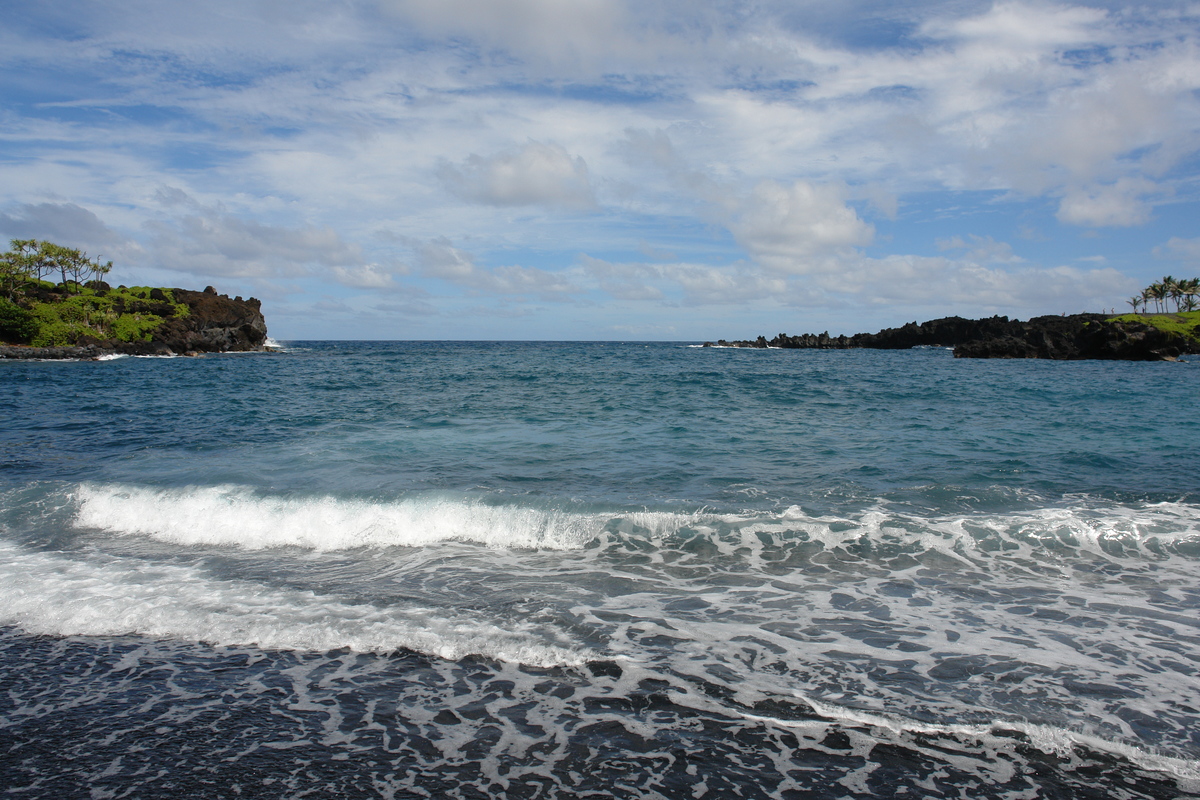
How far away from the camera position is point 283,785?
13.8 ft

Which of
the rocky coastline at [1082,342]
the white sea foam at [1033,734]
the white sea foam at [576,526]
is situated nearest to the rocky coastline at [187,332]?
the white sea foam at [576,526]

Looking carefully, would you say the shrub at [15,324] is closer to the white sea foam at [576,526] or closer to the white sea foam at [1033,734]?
the white sea foam at [576,526]

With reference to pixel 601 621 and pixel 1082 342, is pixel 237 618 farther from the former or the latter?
pixel 1082 342

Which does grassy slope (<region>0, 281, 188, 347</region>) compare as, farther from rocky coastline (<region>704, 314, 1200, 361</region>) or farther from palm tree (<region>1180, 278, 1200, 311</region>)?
palm tree (<region>1180, 278, 1200, 311</region>)

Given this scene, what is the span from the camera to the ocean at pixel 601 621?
450cm

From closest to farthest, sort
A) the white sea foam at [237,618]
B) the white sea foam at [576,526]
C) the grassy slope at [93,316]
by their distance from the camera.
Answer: the white sea foam at [237,618] → the white sea foam at [576,526] → the grassy slope at [93,316]

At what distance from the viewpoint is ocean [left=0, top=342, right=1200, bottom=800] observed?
177 inches

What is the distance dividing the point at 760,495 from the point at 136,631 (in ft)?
30.9

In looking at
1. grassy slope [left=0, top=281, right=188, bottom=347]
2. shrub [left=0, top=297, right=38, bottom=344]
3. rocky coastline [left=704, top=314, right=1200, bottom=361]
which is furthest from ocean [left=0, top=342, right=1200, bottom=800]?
grassy slope [left=0, top=281, right=188, bottom=347]

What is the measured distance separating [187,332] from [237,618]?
90.1 metres

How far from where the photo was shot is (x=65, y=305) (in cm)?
7656

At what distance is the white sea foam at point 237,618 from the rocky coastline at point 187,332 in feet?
232

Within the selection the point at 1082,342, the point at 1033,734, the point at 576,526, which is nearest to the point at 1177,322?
the point at 1082,342

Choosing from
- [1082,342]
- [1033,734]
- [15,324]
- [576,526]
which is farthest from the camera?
[1082,342]
